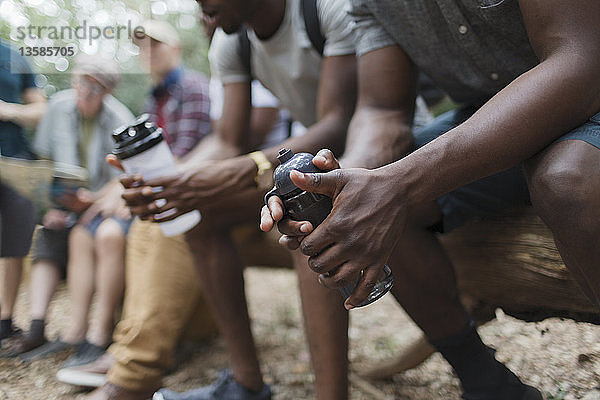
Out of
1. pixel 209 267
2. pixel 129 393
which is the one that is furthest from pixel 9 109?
pixel 129 393

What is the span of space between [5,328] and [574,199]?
84.0 inches

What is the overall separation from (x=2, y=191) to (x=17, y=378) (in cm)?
68

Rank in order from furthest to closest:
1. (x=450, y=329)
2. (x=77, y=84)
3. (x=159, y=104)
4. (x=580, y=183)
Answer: (x=159, y=104)
(x=77, y=84)
(x=450, y=329)
(x=580, y=183)

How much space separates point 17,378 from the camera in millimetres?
2125

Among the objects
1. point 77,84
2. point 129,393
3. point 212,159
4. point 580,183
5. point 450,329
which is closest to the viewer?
point 580,183

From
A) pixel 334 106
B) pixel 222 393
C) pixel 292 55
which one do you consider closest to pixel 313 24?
pixel 292 55

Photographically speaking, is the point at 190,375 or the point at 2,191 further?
the point at 190,375

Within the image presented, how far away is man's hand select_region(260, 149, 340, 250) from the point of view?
109cm

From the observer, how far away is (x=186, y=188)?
1906 millimetres

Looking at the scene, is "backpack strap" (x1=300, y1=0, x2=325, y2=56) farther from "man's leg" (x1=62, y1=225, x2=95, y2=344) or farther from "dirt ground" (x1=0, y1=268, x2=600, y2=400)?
"man's leg" (x1=62, y1=225, x2=95, y2=344)

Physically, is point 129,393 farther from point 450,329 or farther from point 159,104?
point 159,104

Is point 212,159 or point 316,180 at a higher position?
point 316,180

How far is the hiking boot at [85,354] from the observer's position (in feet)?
8.15

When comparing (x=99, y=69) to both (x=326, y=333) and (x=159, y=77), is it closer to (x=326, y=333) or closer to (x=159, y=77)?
(x=159, y=77)
